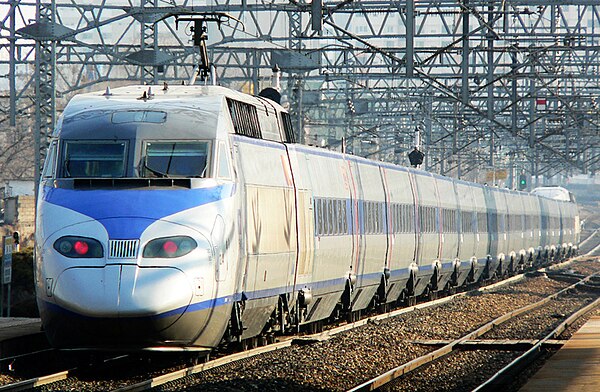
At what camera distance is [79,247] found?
12953 mm

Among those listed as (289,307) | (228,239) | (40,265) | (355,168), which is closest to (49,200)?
(40,265)

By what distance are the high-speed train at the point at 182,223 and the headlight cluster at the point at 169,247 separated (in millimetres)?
13

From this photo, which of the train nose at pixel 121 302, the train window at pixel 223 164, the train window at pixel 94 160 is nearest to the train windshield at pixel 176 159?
the train window at pixel 223 164

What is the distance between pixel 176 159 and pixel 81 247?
1885 millimetres

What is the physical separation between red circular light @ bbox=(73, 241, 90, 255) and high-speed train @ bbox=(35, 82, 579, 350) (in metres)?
0.02

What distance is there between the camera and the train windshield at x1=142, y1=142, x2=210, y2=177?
14117mm

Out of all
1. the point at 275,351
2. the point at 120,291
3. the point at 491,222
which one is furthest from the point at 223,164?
the point at 491,222

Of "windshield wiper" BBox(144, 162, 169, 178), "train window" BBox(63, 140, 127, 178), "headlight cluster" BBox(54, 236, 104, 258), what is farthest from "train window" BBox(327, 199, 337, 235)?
"headlight cluster" BBox(54, 236, 104, 258)

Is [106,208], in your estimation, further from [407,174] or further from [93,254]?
[407,174]

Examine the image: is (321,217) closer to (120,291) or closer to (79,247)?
(79,247)

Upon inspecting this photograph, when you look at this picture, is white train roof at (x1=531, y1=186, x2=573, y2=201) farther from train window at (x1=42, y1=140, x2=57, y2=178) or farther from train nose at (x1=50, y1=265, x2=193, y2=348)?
train nose at (x1=50, y1=265, x2=193, y2=348)

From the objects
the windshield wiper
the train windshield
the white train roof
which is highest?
the white train roof

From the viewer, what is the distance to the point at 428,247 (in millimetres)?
30000

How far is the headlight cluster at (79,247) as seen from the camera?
12.9m
